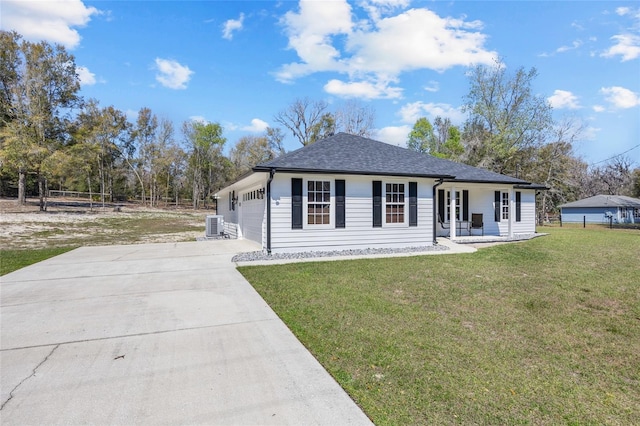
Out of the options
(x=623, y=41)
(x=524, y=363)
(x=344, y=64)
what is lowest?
(x=524, y=363)

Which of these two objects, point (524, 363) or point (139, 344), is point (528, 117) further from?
point (139, 344)

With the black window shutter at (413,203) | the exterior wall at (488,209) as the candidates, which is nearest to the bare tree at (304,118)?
the exterior wall at (488,209)

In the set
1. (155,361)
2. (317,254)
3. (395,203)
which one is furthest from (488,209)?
(155,361)

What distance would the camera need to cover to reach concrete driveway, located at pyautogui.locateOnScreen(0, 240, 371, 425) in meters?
2.29

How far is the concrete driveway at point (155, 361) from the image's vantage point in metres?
2.29

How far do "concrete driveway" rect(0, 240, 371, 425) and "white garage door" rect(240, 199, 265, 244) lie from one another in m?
5.24

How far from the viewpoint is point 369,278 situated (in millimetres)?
6582

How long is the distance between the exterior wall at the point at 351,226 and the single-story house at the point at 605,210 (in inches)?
1021

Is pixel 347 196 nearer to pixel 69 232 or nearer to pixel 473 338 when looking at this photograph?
pixel 473 338

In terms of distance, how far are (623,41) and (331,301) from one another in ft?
66.7

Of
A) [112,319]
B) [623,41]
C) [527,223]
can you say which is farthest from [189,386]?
[623,41]

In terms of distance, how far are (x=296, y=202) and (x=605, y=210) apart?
33.2 m

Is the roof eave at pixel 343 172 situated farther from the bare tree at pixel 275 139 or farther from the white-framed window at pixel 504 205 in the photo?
the bare tree at pixel 275 139

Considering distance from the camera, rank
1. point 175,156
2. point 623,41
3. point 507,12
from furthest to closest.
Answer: point 175,156 < point 623,41 < point 507,12
